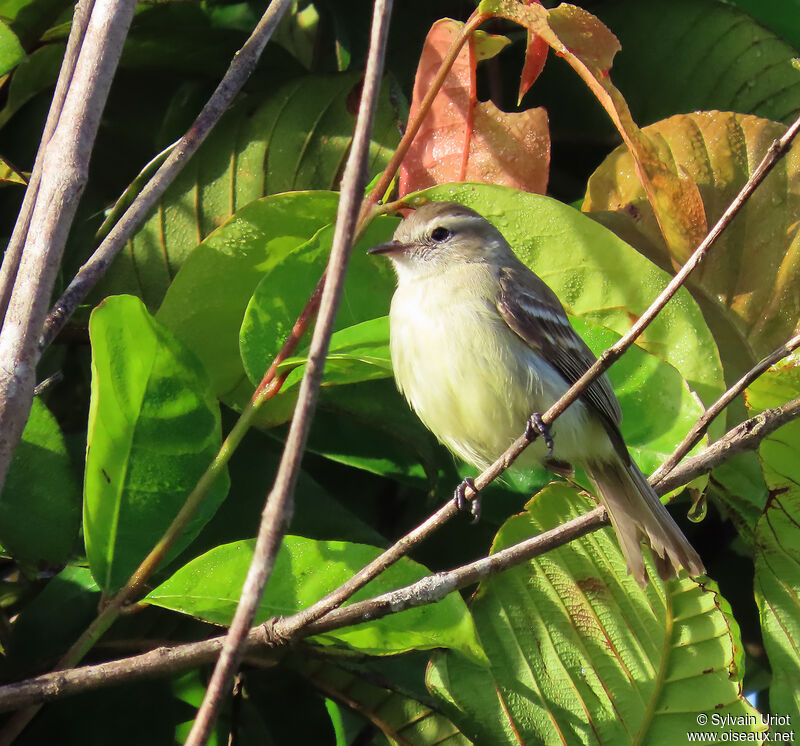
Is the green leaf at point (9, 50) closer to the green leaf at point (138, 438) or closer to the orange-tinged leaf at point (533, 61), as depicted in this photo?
the green leaf at point (138, 438)

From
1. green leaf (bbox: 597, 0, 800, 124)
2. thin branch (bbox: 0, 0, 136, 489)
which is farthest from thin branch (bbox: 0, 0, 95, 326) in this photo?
green leaf (bbox: 597, 0, 800, 124)

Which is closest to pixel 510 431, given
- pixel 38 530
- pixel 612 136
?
pixel 612 136

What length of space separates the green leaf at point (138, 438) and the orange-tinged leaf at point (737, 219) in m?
1.01

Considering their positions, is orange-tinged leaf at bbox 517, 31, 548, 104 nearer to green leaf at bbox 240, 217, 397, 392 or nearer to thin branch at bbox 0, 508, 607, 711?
green leaf at bbox 240, 217, 397, 392

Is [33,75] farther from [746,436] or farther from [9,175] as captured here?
[746,436]

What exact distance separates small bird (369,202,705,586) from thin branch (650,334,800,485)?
0.51 metres

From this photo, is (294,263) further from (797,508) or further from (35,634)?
(797,508)

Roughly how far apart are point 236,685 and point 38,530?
1.60 feet

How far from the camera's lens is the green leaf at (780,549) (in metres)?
1.83

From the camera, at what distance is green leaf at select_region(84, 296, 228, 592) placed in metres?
1.62

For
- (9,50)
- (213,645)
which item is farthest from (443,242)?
(213,645)

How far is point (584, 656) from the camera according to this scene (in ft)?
6.01

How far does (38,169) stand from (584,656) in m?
1.34

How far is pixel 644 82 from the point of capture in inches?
99.2
